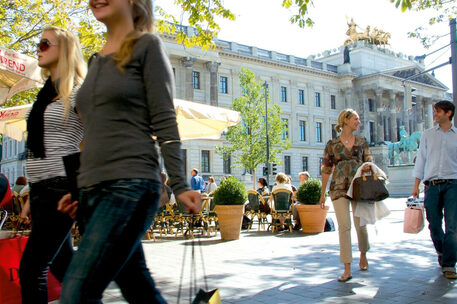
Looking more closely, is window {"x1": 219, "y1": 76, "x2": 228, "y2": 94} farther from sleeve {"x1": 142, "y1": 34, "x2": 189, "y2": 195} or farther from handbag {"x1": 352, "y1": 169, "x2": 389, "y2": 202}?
sleeve {"x1": 142, "y1": 34, "x2": 189, "y2": 195}

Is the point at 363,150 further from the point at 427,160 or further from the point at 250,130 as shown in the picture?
the point at 250,130

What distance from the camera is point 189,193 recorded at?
1.97 metres

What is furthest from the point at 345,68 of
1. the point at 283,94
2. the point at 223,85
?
the point at 223,85

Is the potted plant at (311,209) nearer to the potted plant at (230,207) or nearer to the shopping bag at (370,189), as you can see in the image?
the potted plant at (230,207)

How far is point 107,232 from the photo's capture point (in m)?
1.84

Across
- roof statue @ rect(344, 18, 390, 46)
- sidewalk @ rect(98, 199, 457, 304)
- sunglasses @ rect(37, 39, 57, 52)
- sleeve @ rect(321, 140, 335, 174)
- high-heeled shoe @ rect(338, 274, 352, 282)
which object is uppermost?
roof statue @ rect(344, 18, 390, 46)

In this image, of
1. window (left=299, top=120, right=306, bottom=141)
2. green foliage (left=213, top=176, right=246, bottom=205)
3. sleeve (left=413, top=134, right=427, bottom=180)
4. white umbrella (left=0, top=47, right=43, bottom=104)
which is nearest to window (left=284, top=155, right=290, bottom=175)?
window (left=299, top=120, right=306, bottom=141)

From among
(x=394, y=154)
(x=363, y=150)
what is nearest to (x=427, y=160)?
(x=363, y=150)

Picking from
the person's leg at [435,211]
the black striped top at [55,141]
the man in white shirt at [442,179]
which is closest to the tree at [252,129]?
the man in white shirt at [442,179]

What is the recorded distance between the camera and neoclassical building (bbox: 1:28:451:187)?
50812mm

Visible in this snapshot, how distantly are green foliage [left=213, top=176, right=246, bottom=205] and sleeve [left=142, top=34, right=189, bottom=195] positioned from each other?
7779mm

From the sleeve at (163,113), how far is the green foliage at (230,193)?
778cm

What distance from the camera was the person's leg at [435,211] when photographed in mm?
5582

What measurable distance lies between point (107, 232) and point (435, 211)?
15.3ft
